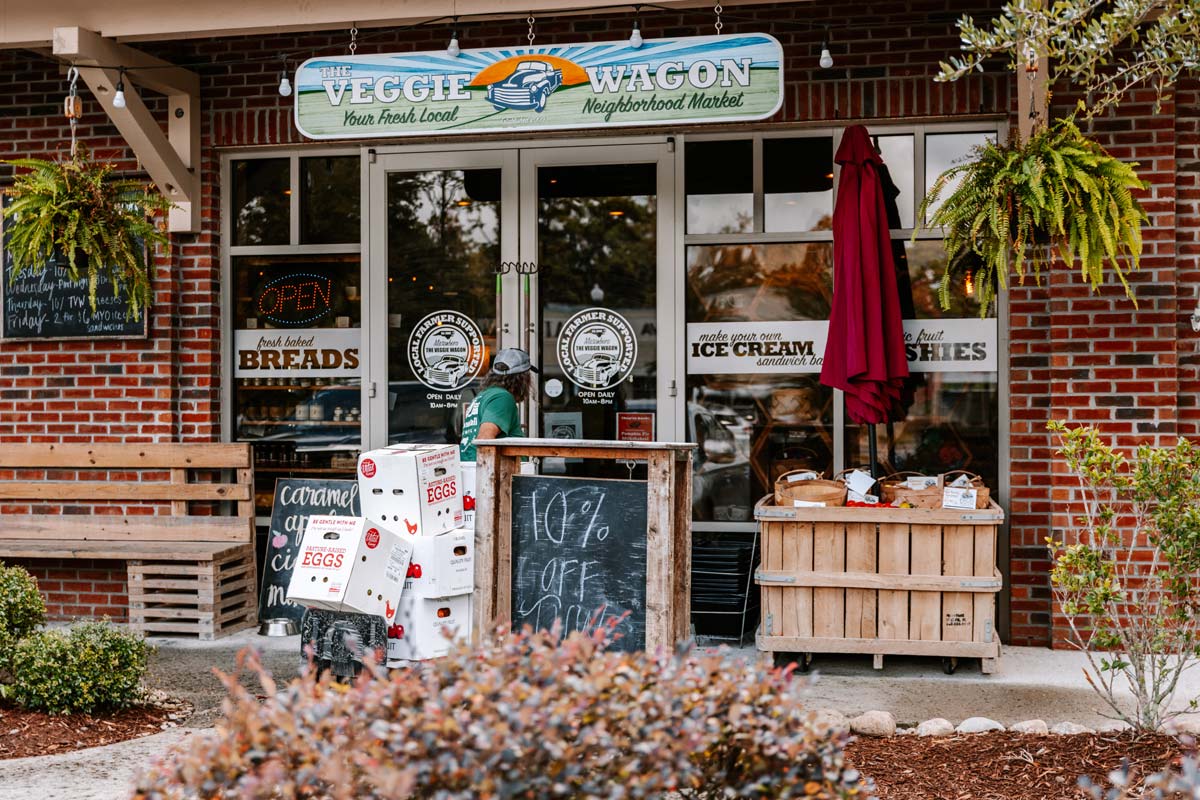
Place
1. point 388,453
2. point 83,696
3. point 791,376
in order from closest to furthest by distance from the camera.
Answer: point 83,696
point 388,453
point 791,376

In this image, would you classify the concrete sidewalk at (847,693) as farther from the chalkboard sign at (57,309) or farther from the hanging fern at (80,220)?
the hanging fern at (80,220)

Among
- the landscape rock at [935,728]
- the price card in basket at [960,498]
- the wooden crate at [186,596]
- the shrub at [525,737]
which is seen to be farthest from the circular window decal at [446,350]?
the shrub at [525,737]

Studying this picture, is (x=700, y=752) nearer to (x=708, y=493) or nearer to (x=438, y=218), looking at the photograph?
(x=708, y=493)

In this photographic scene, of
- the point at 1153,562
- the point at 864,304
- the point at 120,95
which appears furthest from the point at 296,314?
the point at 1153,562

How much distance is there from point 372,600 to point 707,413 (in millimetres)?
2750

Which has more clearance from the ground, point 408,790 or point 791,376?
point 791,376

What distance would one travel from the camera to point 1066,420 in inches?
260

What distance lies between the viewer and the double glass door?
7.48m

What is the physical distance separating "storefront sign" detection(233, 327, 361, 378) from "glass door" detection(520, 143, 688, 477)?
1248mm

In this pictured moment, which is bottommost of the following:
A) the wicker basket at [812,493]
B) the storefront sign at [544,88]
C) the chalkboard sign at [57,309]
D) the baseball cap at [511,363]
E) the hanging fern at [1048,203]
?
the wicker basket at [812,493]

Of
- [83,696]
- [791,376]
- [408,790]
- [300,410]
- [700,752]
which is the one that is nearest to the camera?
[408,790]

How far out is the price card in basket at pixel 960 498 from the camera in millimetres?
6102

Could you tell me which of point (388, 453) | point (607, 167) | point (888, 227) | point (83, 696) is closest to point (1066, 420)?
point (888, 227)

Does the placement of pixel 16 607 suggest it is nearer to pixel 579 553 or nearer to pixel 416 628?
pixel 416 628
